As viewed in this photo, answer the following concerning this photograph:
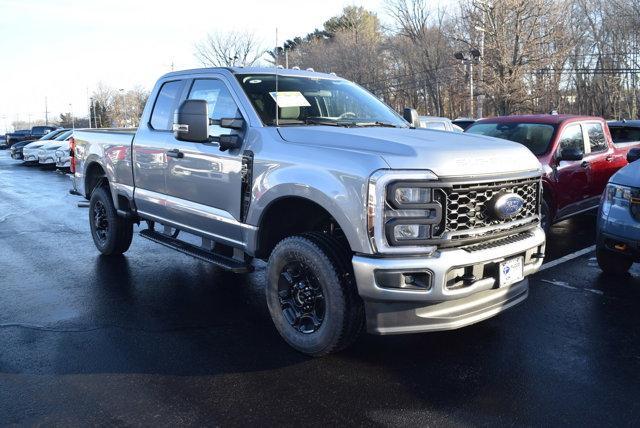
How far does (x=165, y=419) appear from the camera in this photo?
321 cm

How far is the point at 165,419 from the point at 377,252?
1.54 m

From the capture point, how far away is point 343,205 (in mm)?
3604

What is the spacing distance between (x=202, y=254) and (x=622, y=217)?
12.8 ft

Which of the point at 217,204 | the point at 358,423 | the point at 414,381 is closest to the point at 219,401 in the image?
the point at 358,423

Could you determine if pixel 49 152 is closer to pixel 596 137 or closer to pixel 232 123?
pixel 596 137

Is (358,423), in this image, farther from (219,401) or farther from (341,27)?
(341,27)

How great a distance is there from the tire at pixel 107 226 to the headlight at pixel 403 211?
4.24m

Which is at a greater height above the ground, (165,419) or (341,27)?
(341,27)

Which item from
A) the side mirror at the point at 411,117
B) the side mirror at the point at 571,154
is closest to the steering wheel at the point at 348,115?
the side mirror at the point at 411,117

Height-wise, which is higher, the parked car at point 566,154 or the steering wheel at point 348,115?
the steering wheel at point 348,115

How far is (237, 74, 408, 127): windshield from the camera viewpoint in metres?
4.64

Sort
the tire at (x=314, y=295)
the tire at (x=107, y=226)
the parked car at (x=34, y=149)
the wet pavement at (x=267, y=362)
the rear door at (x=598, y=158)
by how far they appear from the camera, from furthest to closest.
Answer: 1. the parked car at (x=34, y=149)
2. the rear door at (x=598, y=158)
3. the tire at (x=107, y=226)
4. the tire at (x=314, y=295)
5. the wet pavement at (x=267, y=362)

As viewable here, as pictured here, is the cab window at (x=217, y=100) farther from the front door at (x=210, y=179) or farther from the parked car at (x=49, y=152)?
the parked car at (x=49, y=152)

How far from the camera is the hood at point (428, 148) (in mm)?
3535
